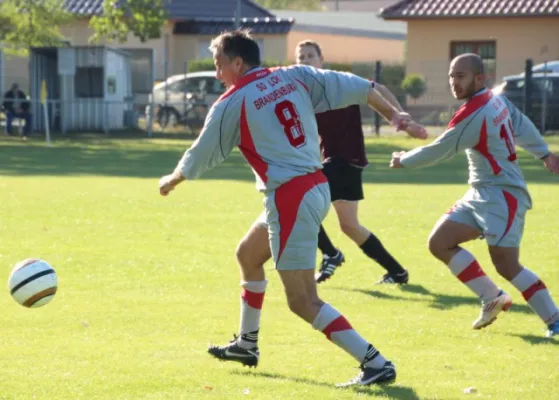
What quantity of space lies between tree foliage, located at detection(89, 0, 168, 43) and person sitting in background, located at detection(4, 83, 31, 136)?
504 cm

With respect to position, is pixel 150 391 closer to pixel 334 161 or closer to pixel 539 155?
pixel 539 155

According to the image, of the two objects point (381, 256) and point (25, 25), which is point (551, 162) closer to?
point (381, 256)

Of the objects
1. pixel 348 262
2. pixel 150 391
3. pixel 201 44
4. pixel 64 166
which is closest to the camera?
pixel 150 391

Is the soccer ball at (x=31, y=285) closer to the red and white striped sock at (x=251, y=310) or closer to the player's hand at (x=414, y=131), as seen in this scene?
the red and white striped sock at (x=251, y=310)

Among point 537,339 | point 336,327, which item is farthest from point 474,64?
point 336,327

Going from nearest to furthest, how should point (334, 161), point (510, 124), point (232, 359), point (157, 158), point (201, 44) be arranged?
1. point (232, 359)
2. point (510, 124)
3. point (334, 161)
4. point (157, 158)
5. point (201, 44)

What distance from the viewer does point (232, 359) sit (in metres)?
6.93

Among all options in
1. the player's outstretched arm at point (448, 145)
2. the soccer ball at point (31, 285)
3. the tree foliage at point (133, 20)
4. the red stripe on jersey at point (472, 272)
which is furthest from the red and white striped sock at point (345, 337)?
the tree foliage at point (133, 20)

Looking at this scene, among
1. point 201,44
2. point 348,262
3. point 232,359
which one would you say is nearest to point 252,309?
point 232,359

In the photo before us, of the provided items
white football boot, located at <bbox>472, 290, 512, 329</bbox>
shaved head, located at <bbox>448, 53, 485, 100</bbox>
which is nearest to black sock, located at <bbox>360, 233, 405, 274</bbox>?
white football boot, located at <bbox>472, 290, 512, 329</bbox>

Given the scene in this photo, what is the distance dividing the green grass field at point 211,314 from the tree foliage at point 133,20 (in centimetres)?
2063

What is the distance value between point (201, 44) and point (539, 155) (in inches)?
1815

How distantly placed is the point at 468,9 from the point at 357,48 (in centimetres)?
2861

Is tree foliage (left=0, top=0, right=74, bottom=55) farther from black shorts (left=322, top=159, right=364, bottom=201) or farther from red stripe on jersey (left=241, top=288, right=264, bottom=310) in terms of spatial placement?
red stripe on jersey (left=241, top=288, right=264, bottom=310)
